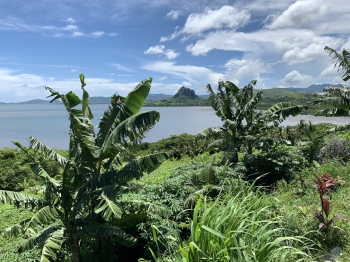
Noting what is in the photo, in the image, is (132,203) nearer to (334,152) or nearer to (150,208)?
(150,208)

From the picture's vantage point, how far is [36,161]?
268 inches

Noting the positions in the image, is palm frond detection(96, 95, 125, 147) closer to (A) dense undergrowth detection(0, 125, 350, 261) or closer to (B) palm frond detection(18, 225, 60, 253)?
(A) dense undergrowth detection(0, 125, 350, 261)

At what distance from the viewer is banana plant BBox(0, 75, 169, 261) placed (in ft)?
20.5

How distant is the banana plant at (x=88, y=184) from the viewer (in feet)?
20.5

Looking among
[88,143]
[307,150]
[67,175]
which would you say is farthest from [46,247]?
[307,150]

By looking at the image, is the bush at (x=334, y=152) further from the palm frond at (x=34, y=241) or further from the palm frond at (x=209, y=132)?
the palm frond at (x=34, y=241)

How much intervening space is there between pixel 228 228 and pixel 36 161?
499 centimetres

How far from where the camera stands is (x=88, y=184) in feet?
21.7

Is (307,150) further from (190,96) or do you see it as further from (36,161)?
(190,96)

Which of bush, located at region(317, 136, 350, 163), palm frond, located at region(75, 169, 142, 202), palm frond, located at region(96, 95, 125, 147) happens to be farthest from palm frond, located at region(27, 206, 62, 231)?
bush, located at region(317, 136, 350, 163)

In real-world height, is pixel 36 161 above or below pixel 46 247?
above

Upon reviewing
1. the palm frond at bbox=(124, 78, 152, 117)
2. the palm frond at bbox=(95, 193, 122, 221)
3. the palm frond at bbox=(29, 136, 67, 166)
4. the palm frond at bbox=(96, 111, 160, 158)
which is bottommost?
the palm frond at bbox=(95, 193, 122, 221)

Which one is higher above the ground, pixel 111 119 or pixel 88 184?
pixel 111 119

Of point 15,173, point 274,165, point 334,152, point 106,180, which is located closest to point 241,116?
point 274,165
